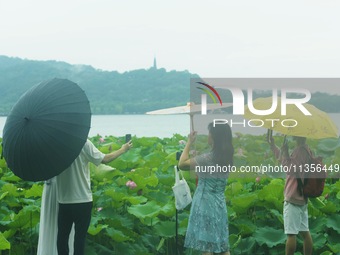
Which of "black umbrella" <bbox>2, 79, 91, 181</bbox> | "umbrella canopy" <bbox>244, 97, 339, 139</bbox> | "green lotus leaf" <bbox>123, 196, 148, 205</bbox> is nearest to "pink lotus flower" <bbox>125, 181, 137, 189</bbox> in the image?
"green lotus leaf" <bbox>123, 196, 148, 205</bbox>

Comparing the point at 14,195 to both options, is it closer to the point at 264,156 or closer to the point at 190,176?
the point at 190,176

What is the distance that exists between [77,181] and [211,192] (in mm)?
996

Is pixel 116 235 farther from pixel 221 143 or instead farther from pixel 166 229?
pixel 221 143

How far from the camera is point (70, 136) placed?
13.7ft

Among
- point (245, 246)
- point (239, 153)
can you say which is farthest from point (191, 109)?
point (239, 153)

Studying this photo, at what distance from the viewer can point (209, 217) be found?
15.2ft

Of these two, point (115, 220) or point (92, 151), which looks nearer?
point (92, 151)

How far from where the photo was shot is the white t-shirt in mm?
4277

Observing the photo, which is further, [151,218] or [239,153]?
[239,153]

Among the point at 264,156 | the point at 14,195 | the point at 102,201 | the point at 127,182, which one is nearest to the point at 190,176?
the point at 127,182

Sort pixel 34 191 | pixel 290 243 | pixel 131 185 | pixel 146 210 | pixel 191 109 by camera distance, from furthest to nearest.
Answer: pixel 131 185
pixel 34 191
pixel 146 210
pixel 290 243
pixel 191 109

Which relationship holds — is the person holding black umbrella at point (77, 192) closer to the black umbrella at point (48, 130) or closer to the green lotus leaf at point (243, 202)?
the black umbrella at point (48, 130)

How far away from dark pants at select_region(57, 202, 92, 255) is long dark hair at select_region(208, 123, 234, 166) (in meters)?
0.96

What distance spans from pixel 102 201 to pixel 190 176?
146cm
